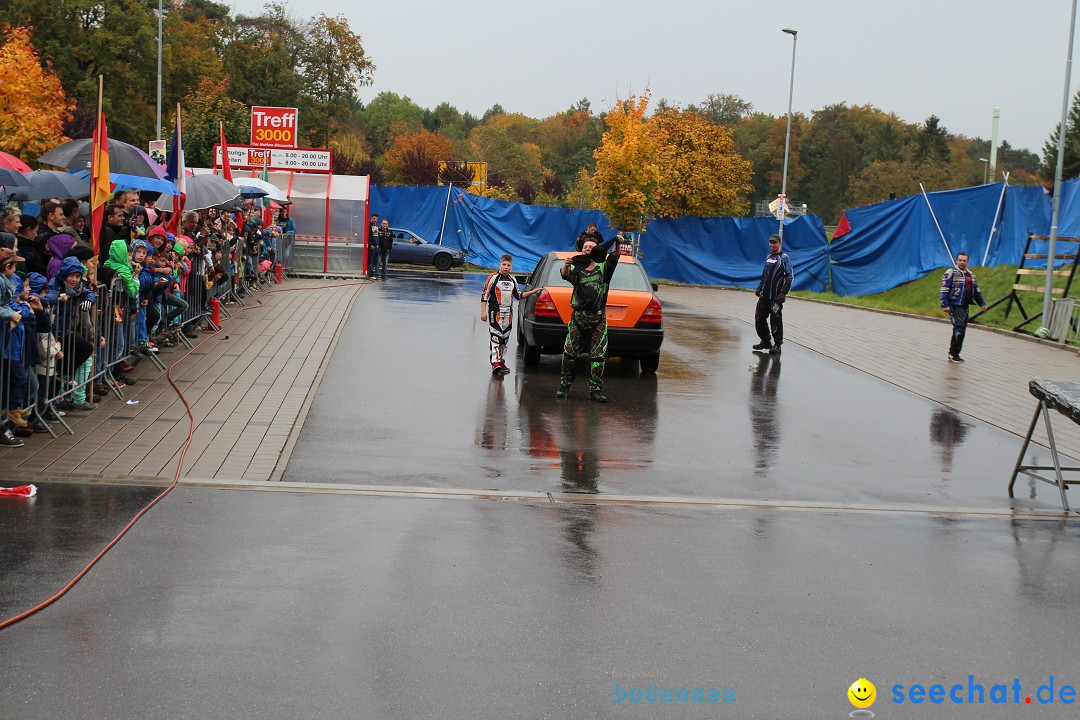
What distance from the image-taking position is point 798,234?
35.2 meters

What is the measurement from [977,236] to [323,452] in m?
23.4

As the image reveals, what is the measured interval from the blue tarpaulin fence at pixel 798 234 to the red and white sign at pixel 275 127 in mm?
7449

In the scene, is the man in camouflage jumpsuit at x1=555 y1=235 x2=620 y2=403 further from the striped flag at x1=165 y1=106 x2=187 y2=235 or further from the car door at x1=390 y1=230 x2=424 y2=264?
the car door at x1=390 y1=230 x2=424 y2=264

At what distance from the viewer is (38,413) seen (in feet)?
28.2

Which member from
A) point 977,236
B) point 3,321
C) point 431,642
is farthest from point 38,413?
point 977,236

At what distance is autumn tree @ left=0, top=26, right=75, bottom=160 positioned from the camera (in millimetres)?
35531

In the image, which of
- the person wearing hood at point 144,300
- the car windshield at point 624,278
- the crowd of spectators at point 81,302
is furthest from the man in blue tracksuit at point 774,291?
the person wearing hood at point 144,300

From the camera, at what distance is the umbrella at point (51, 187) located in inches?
478

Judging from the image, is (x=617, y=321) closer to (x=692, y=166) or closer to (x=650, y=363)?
(x=650, y=363)

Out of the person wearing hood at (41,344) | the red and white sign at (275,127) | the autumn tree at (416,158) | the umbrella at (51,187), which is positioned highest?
the autumn tree at (416,158)

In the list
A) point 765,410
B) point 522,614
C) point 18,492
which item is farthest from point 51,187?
point 522,614

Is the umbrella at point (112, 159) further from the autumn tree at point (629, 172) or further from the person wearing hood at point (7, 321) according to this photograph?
the autumn tree at point (629, 172)

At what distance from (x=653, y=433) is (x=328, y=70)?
53.7 m

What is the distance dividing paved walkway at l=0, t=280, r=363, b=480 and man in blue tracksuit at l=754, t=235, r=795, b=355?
661 cm
